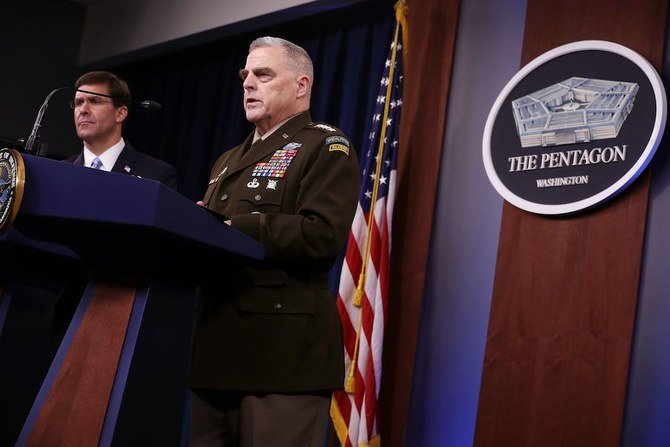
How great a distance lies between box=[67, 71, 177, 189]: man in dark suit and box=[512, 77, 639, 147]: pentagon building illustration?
1.35m

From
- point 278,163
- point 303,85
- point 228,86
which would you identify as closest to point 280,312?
point 278,163

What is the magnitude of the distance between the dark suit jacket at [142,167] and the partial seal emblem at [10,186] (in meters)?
1.34

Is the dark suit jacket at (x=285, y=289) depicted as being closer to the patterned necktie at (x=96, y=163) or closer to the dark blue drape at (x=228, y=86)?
the patterned necktie at (x=96, y=163)

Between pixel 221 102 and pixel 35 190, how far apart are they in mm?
4103

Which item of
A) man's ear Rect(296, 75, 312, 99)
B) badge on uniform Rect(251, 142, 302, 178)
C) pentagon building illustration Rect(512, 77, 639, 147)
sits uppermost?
pentagon building illustration Rect(512, 77, 639, 147)

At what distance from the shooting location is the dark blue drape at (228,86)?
447 cm

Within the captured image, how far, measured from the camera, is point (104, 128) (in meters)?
2.95

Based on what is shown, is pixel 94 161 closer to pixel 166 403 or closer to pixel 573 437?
pixel 166 403

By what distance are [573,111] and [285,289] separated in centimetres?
165

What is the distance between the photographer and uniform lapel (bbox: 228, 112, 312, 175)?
74.6 inches

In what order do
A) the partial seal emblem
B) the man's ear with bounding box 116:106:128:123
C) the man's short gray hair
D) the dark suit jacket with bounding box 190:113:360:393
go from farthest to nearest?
the man's ear with bounding box 116:106:128:123 < the man's short gray hair < the dark suit jacket with bounding box 190:113:360:393 < the partial seal emblem

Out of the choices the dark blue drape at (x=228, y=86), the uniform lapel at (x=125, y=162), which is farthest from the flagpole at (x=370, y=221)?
the uniform lapel at (x=125, y=162)

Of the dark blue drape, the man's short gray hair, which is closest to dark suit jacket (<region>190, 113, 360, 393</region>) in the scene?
the man's short gray hair

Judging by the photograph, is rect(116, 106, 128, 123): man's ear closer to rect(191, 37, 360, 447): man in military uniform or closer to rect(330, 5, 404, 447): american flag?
rect(330, 5, 404, 447): american flag
